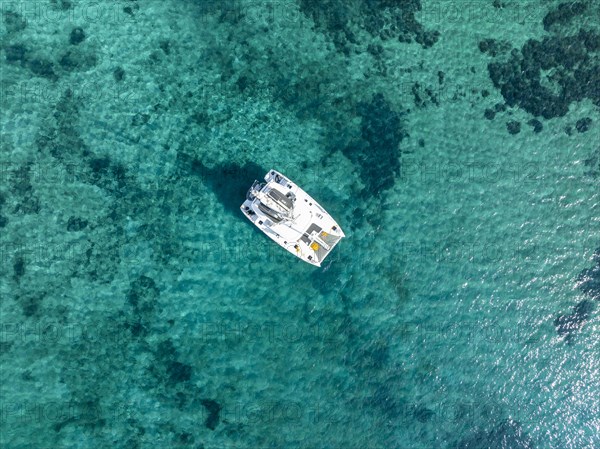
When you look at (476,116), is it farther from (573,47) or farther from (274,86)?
(274,86)

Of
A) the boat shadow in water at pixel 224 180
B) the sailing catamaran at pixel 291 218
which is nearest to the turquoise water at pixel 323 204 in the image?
the boat shadow in water at pixel 224 180

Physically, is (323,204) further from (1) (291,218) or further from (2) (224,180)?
(2) (224,180)

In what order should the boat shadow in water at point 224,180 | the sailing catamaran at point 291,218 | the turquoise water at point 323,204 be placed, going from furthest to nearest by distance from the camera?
the boat shadow in water at point 224,180, the turquoise water at point 323,204, the sailing catamaran at point 291,218

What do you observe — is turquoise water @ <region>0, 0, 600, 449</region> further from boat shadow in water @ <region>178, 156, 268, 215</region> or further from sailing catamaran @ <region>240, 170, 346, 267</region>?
sailing catamaran @ <region>240, 170, 346, 267</region>

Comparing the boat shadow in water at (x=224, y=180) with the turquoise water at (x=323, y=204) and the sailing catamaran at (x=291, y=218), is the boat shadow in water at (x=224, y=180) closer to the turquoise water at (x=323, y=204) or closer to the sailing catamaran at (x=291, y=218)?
the turquoise water at (x=323, y=204)

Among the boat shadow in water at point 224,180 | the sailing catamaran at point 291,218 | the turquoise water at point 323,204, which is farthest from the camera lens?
the boat shadow in water at point 224,180

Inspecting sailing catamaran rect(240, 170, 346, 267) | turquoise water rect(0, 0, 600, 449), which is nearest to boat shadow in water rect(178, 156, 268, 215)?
turquoise water rect(0, 0, 600, 449)

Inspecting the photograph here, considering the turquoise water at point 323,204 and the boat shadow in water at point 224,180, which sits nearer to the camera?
the turquoise water at point 323,204
